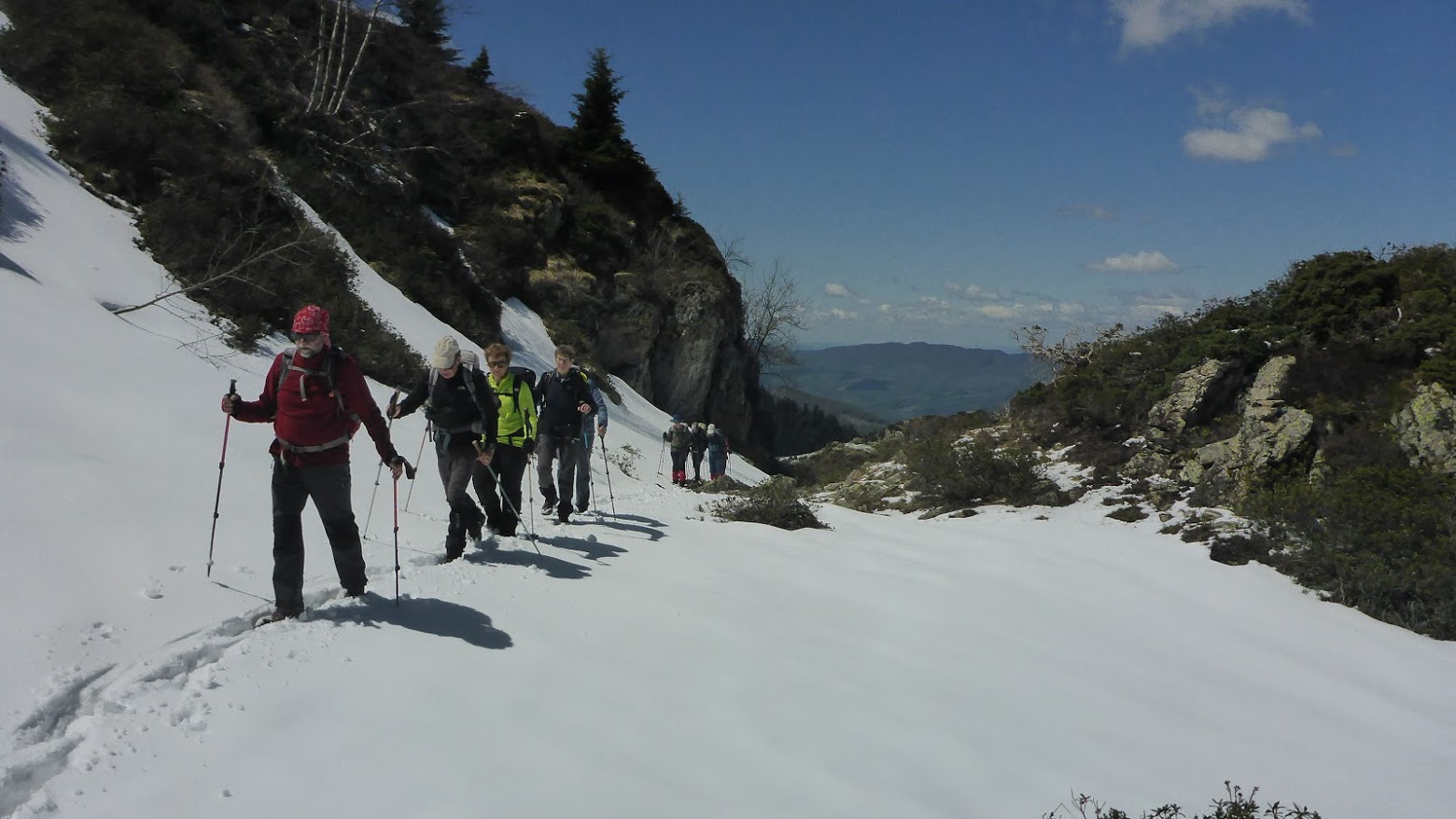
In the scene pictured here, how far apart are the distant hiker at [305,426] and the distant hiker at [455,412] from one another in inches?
51.7

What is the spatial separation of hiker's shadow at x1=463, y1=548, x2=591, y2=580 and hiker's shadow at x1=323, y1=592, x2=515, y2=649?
115 centimetres

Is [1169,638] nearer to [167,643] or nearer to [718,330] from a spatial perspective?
[167,643]

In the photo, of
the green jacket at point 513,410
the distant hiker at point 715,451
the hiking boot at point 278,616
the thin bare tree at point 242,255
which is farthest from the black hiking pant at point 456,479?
the distant hiker at point 715,451

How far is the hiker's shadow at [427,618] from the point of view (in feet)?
16.0

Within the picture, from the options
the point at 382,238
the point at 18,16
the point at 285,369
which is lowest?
the point at 285,369

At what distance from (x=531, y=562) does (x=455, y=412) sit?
1.47 metres

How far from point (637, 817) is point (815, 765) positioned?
3.48ft

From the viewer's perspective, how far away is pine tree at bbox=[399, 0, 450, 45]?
32.5 metres

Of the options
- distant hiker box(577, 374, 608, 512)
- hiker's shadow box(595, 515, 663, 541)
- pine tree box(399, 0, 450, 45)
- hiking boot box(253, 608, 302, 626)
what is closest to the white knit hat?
hiking boot box(253, 608, 302, 626)

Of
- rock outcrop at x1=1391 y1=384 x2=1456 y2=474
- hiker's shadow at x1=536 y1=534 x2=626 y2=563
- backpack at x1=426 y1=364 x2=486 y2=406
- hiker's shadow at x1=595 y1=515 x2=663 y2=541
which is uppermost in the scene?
rock outcrop at x1=1391 y1=384 x2=1456 y2=474

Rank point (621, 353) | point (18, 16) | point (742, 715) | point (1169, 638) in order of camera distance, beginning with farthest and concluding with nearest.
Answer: point (621, 353)
point (18, 16)
point (1169, 638)
point (742, 715)

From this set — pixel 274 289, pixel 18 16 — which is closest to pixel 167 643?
pixel 274 289

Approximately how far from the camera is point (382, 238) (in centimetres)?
2117

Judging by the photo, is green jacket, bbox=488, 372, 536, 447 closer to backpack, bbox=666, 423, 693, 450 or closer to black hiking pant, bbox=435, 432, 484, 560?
black hiking pant, bbox=435, 432, 484, 560
